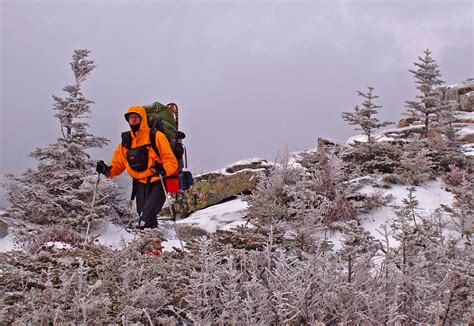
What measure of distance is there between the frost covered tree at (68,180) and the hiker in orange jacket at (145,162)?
1684 mm

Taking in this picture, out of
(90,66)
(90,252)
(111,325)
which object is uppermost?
(90,66)

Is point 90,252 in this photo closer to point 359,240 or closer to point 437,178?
point 359,240

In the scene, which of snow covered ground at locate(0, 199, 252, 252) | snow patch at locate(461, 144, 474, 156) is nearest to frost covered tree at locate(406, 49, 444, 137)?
snow patch at locate(461, 144, 474, 156)

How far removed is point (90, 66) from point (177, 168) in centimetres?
501

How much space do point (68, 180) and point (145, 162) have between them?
333cm

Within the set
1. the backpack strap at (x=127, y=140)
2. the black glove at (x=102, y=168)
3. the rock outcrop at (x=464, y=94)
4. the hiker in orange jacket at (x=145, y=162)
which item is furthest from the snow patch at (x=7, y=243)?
the rock outcrop at (x=464, y=94)

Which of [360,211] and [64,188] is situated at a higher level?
[64,188]

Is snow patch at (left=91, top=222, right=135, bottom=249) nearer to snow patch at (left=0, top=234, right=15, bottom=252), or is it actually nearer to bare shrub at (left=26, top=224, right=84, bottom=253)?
bare shrub at (left=26, top=224, right=84, bottom=253)

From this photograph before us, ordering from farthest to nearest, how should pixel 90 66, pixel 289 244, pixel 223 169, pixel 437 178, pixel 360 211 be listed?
pixel 223 169 < pixel 90 66 < pixel 437 178 < pixel 360 211 < pixel 289 244

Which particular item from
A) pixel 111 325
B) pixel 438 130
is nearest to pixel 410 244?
pixel 111 325

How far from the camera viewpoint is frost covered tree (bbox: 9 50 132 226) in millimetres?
7434

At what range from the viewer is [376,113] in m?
9.70

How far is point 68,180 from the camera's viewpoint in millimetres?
8148

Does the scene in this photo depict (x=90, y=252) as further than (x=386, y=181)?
No
